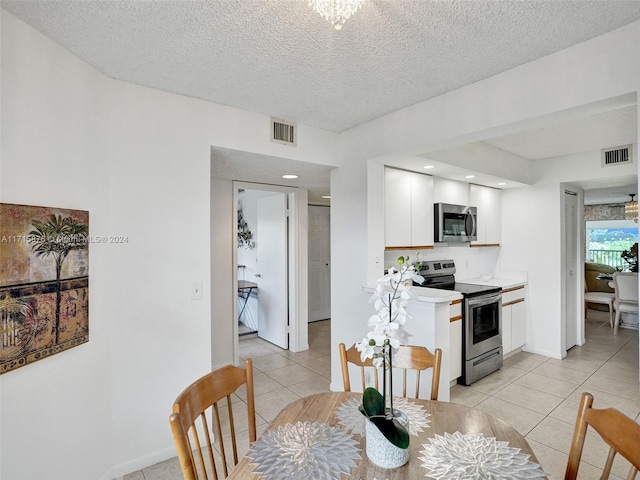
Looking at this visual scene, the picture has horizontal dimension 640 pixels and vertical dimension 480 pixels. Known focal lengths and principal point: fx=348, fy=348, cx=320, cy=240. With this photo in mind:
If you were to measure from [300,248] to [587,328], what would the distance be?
4.94 metres

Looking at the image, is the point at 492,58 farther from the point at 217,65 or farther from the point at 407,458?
the point at 407,458

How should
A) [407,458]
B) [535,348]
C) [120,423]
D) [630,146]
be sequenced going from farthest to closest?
[535,348], [630,146], [120,423], [407,458]

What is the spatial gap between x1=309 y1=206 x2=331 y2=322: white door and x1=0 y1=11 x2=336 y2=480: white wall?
131 inches

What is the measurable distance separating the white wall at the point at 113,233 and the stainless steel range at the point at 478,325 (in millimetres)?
2381

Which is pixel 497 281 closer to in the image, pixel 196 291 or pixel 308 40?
pixel 196 291

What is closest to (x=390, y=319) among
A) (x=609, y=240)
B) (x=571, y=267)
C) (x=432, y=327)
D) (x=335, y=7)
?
(x=335, y=7)

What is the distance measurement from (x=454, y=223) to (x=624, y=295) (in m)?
3.42

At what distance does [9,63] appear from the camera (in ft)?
5.15

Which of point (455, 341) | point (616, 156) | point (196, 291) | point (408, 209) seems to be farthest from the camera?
point (616, 156)

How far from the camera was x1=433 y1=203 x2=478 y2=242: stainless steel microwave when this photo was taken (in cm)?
385

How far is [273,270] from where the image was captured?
15.9ft

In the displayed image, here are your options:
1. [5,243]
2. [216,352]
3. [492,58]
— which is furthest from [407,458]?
[216,352]

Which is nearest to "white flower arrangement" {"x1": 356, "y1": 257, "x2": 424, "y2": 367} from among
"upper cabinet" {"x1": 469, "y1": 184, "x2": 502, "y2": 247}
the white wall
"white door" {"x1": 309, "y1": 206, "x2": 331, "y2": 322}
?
the white wall

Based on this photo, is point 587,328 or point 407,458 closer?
point 407,458
